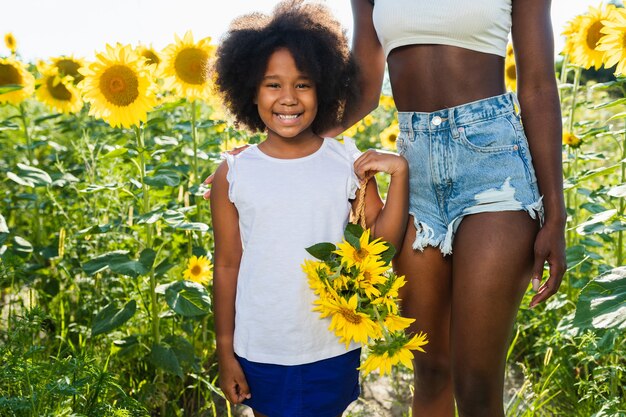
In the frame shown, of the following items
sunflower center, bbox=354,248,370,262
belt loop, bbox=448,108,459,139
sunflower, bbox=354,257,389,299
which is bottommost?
sunflower, bbox=354,257,389,299

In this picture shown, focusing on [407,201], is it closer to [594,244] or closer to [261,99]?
[261,99]

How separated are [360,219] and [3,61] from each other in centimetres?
258

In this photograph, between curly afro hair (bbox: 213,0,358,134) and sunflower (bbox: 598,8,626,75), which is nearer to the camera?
curly afro hair (bbox: 213,0,358,134)

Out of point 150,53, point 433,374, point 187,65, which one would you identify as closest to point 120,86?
point 187,65

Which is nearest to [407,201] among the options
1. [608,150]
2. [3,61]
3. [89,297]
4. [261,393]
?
[261,393]

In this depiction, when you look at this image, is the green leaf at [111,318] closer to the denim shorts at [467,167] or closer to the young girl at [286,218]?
the young girl at [286,218]

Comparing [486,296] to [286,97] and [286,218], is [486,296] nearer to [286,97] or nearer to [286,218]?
[286,218]

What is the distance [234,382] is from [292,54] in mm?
881

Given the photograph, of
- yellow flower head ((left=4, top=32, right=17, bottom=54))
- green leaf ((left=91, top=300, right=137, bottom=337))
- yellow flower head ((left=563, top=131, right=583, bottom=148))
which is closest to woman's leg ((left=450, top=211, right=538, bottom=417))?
green leaf ((left=91, top=300, right=137, bottom=337))

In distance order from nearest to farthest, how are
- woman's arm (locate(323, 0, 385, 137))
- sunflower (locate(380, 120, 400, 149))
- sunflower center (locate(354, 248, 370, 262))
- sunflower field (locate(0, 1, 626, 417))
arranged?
sunflower center (locate(354, 248, 370, 262)) < woman's arm (locate(323, 0, 385, 137)) < sunflower field (locate(0, 1, 626, 417)) < sunflower (locate(380, 120, 400, 149))

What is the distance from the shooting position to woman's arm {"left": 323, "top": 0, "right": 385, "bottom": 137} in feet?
7.06

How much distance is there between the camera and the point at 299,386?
6.01ft

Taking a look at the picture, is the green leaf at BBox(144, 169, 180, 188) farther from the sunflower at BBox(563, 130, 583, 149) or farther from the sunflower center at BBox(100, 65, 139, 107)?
the sunflower at BBox(563, 130, 583, 149)

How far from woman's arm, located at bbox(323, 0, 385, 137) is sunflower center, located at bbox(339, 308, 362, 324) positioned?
2.23 feet
